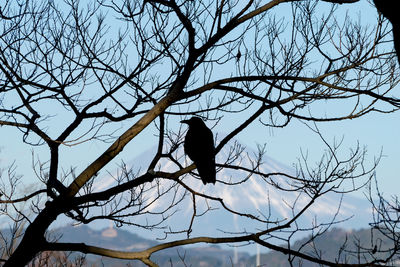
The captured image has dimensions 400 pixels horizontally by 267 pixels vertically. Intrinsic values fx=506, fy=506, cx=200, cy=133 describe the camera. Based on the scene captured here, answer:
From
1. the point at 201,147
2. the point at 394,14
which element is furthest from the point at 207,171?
the point at 394,14

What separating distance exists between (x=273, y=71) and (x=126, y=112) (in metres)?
2.07

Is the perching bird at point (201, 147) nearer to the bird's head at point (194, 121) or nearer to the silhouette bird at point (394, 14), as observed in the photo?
the bird's head at point (194, 121)

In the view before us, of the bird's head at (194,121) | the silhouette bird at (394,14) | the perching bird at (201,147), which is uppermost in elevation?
the bird's head at (194,121)

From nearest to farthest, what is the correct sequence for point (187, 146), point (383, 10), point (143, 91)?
point (383, 10) < point (143, 91) < point (187, 146)

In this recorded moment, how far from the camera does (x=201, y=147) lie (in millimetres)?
6684

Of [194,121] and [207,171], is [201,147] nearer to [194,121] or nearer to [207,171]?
[207,171]

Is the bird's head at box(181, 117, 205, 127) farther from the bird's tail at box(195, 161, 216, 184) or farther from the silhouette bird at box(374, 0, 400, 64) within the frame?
the silhouette bird at box(374, 0, 400, 64)

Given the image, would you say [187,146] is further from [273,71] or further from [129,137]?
[129,137]

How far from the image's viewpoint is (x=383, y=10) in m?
3.54

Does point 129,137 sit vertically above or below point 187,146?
below

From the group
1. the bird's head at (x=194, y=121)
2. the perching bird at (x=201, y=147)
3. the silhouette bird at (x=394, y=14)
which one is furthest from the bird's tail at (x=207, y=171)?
the silhouette bird at (x=394, y=14)

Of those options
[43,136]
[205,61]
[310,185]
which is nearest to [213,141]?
[205,61]

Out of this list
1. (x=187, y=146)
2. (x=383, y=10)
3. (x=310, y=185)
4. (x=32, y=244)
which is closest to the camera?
(x=383, y=10)

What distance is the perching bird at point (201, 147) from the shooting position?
634 centimetres
